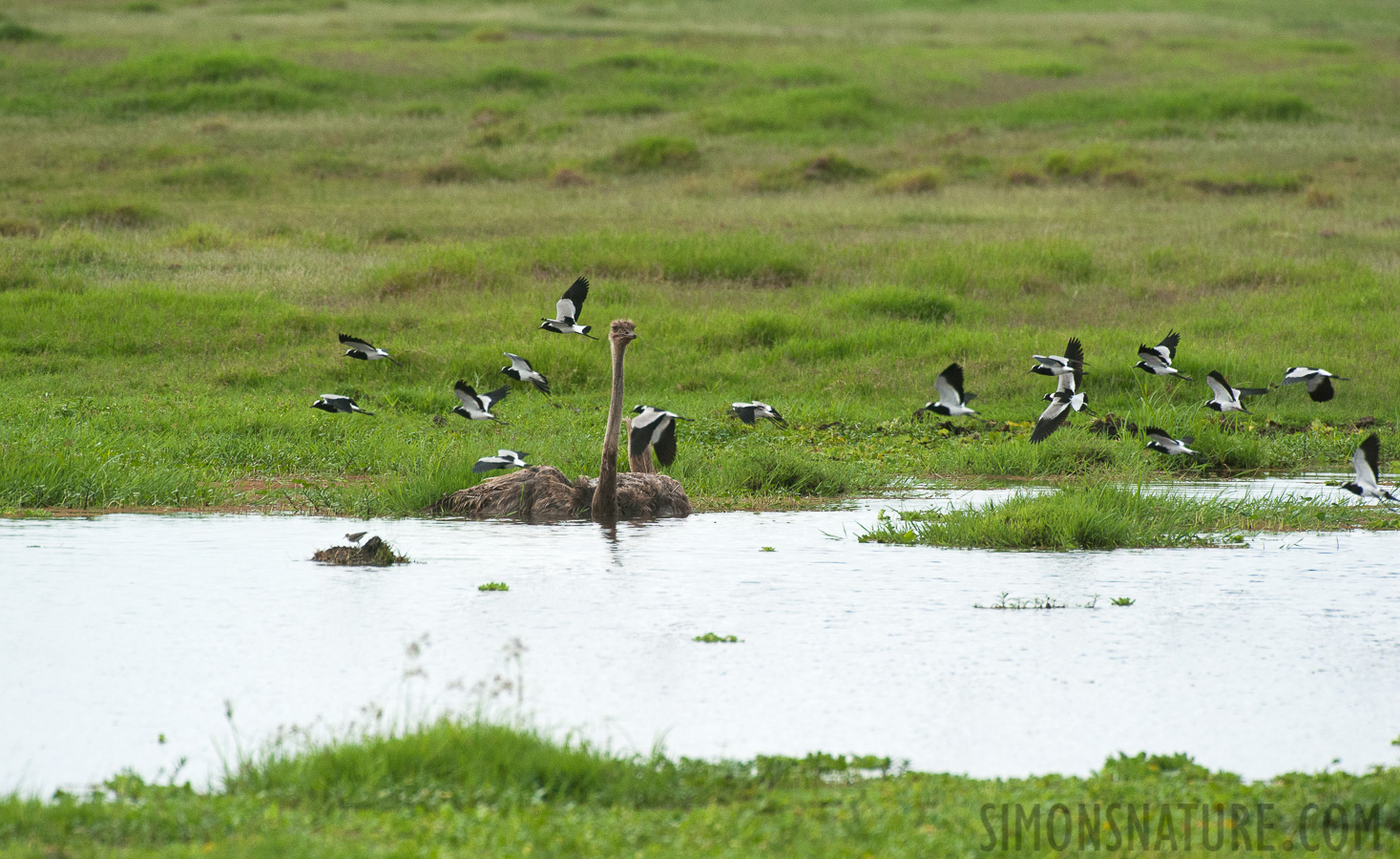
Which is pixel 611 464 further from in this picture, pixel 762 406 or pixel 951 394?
pixel 951 394

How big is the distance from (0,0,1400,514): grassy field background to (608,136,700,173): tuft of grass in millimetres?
97

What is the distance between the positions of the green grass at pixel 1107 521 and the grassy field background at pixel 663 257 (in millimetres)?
2086

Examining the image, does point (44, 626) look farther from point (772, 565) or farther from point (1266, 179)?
point (1266, 179)

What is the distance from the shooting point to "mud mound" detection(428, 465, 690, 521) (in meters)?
11.9

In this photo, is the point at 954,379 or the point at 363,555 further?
the point at 954,379

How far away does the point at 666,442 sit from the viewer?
12.2 m

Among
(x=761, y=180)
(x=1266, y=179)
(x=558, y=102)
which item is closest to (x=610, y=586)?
(x=761, y=180)

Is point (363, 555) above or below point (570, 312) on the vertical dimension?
below

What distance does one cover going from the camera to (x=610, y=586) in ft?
30.9

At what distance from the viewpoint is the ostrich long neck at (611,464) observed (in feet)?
37.5

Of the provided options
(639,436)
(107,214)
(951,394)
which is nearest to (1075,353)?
(951,394)

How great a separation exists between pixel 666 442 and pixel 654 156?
1024 inches

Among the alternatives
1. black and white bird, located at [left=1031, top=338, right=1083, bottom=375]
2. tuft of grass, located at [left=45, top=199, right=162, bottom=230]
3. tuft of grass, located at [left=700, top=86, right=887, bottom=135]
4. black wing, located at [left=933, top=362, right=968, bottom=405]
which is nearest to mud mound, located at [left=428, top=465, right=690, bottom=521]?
black wing, located at [left=933, top=362, right=968, bottom=405]

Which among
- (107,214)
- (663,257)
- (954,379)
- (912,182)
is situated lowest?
(954,379)
